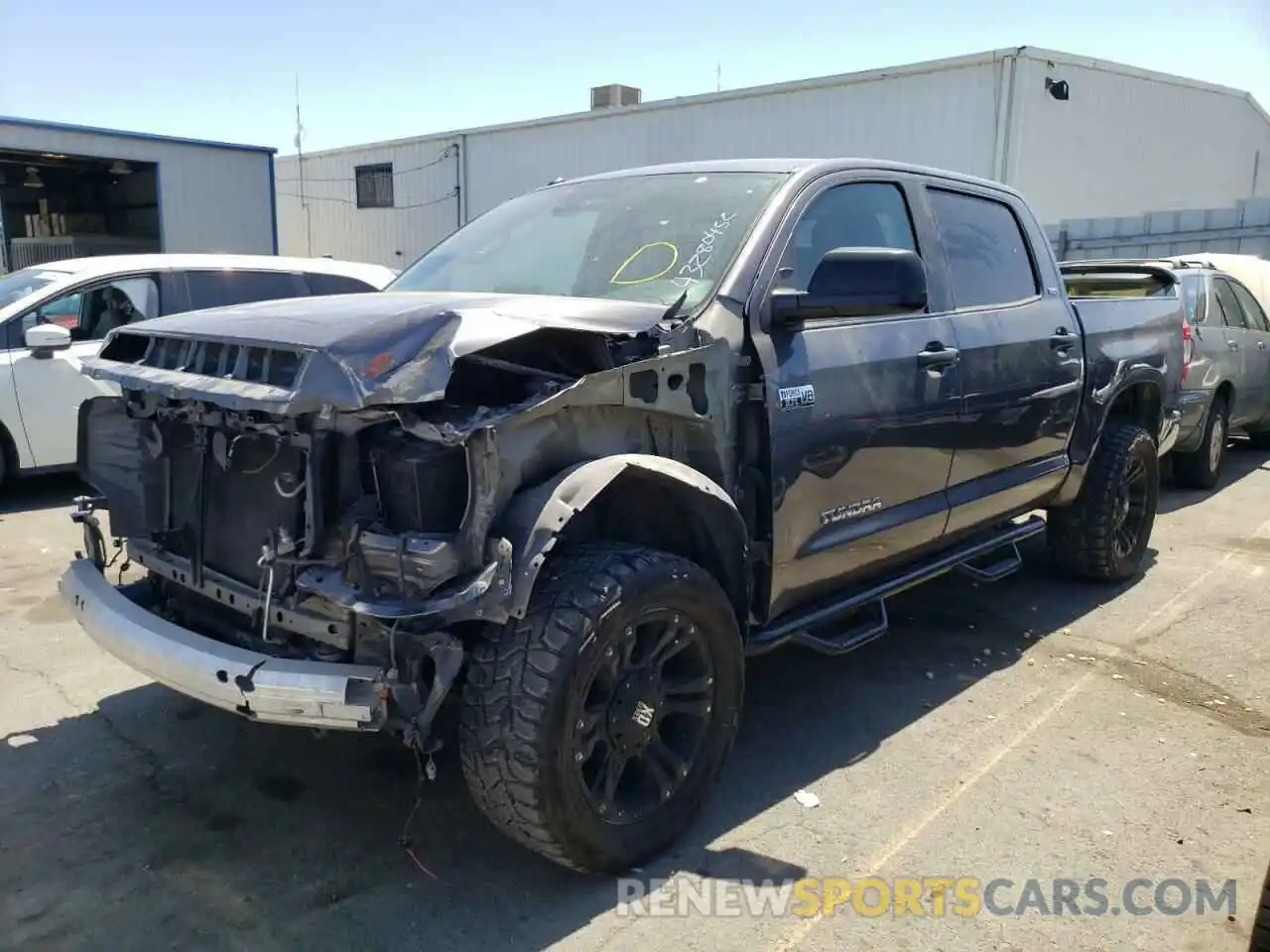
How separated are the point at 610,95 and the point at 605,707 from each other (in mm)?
19809

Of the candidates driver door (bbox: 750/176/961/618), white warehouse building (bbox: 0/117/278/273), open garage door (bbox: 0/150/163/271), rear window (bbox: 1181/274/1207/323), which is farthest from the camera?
open garage door (bbox: 0/150/163/271)

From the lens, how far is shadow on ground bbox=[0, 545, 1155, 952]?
8.88ft

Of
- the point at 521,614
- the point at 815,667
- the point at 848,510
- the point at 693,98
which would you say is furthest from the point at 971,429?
the point at 693,98

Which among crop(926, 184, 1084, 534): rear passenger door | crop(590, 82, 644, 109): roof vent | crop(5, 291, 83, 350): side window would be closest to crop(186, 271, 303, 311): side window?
crop(5, 291, 83, 350): side window

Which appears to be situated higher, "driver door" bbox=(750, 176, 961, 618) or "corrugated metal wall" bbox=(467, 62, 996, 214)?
"corrugated metal wall" bbox=(467, 62, 996, 214)

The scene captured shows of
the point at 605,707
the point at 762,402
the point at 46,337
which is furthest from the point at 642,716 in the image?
the point at 46,337

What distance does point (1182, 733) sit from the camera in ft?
13.1

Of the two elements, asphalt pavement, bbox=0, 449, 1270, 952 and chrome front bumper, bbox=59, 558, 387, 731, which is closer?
chrome front bumper, bbox=59, 558, 387, 731

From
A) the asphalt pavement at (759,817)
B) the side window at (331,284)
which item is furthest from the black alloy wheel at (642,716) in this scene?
the side window at (331,284)

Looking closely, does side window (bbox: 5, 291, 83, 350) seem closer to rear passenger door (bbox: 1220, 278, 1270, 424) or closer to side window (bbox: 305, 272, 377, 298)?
side window (bbox: 305, 272, 377, 298)

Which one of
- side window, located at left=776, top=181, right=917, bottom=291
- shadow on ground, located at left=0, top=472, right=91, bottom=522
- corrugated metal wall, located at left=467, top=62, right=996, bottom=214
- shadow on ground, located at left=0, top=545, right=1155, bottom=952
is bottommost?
shadow on ground, located at left=0, top=545, right=1155, bottom=952

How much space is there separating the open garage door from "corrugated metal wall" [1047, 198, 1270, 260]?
15.2 meters

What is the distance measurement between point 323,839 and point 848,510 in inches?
80.8

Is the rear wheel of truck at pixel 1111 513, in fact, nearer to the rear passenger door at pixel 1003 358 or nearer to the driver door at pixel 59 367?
the rear passenger door at pixel 1003 358
